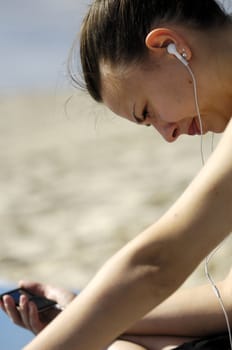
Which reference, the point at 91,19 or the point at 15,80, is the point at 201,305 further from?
the point at 15,80

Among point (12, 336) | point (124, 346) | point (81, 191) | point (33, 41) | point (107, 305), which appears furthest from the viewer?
point (33, 41)

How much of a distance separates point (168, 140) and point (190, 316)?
1.11ft

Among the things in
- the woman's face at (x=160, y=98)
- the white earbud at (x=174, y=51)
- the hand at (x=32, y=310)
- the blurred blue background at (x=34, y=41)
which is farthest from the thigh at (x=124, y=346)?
the blurred blue background at (x=34, y=41)

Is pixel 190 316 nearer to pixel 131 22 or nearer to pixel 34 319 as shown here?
pixel 34 319

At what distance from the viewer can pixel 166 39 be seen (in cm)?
132

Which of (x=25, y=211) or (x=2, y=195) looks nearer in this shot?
(x=25, y=211)

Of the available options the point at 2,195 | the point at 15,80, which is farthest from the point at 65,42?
the point at 2,195

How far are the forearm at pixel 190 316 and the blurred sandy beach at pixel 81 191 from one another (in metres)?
0.42

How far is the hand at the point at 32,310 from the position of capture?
161 cm

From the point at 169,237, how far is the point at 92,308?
0.43ft

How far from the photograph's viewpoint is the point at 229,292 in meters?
1.60

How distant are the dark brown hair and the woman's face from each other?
0.08ft

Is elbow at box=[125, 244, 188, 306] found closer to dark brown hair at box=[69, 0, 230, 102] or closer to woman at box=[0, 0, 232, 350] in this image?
woman at box=[0, 0, 232, 350]

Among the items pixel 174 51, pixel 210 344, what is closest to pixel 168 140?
pixel 174 51
